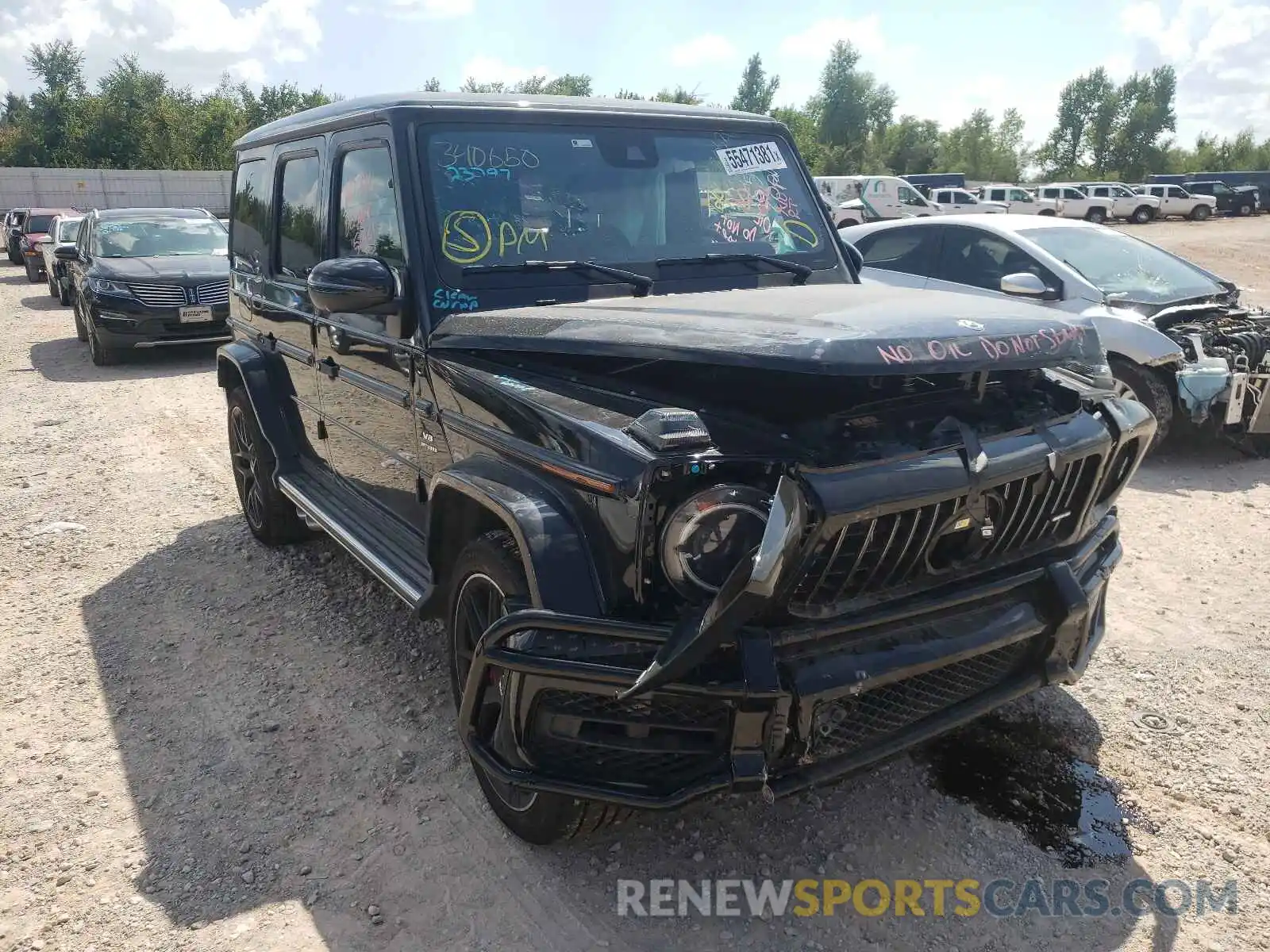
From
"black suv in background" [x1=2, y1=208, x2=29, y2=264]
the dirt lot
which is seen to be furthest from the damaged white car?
"black suv in background" [x1=2, y1=208, x2=29, y2=264]

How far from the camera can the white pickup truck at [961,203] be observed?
115 ft

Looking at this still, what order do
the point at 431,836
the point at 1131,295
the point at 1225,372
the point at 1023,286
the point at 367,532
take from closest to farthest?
the point at 431,836
the point at 367,532
the point at 1023,286
the point at 1225,372
the point at 1131,295

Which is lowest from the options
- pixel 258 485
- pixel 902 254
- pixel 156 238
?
pixel 258 485

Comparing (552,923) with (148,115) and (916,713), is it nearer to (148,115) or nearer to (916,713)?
(916,713)

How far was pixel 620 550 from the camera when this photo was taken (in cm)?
239

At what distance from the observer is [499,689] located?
2.65m

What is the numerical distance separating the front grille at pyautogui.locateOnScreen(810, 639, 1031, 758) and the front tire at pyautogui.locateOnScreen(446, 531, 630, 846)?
0.62 metres

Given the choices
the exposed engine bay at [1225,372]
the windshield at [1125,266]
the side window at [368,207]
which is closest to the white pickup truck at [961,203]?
the windshield at [1125,266]

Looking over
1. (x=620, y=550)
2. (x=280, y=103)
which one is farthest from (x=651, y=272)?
(x=280, y=103)

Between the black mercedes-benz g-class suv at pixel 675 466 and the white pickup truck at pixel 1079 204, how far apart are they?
130 ft

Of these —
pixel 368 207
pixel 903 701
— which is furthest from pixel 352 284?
pixel 903 701

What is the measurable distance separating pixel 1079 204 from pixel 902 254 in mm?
35669

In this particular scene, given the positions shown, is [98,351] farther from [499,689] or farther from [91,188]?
[91,188]

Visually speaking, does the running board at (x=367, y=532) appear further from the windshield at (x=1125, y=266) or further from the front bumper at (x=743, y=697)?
the windshield at (x=1125, y=266)
